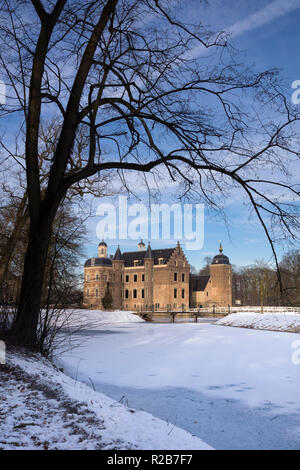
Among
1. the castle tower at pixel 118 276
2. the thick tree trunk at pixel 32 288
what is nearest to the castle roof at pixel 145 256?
the castle tower at pixel 118 276

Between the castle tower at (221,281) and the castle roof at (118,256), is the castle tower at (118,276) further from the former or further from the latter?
the castle tower at (221,281)

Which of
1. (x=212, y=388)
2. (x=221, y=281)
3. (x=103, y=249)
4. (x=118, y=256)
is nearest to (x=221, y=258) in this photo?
(x=221, y=281)

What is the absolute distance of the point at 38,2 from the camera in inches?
201

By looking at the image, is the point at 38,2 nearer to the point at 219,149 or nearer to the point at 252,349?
the point at 219,149

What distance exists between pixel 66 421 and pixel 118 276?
167ft

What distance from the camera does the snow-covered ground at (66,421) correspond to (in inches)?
104

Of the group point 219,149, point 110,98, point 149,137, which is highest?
point 110,98

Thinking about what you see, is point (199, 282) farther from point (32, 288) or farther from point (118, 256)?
point (32, 288)

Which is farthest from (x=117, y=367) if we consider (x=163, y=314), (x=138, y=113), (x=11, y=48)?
(x=163, y=314)

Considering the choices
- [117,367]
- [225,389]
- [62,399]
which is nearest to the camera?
[62,399]

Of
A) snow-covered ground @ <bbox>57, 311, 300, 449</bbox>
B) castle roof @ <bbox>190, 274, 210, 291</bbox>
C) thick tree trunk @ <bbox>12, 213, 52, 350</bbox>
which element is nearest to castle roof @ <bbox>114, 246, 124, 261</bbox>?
castle roof @ <bbox>190, 274, 210, 291</bbox>

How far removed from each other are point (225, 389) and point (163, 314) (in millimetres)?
40305
